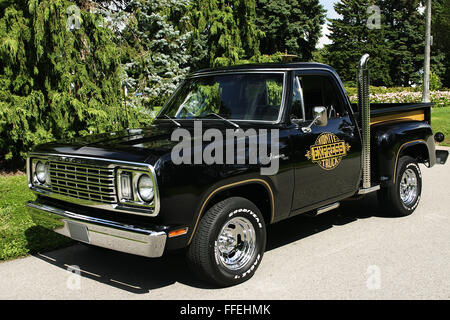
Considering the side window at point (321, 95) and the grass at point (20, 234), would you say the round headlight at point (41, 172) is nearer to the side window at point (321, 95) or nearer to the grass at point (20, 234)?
the grass at point (20, 234)

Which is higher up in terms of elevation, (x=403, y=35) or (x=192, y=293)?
(x=403, y=35)

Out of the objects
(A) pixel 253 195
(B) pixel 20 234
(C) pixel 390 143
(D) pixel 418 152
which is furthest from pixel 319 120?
(B) pixel 20 234

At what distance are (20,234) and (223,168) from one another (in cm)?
295

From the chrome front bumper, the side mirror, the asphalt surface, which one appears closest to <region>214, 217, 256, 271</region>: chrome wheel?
the asphalt surface

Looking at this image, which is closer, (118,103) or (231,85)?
(231,85)

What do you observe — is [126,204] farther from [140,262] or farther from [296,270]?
[296,270]

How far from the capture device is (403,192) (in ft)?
21.2

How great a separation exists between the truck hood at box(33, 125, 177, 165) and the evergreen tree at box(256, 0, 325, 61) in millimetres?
37946

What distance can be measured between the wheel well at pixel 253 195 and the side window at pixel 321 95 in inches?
41.8

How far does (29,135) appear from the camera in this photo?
7.65m

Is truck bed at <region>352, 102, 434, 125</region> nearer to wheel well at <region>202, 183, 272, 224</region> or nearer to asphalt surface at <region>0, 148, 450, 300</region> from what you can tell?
asphalt surface at <region>0, 148, 450, 300</region>

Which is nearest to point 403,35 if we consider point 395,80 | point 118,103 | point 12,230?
point 395,80

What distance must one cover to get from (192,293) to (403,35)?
5881cm
